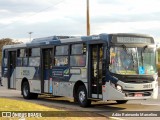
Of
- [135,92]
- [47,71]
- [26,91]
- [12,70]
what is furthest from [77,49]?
[12,70]

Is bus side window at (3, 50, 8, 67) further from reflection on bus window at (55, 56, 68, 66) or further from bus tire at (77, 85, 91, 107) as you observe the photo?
bus tire at (77, 85, 91, 107)

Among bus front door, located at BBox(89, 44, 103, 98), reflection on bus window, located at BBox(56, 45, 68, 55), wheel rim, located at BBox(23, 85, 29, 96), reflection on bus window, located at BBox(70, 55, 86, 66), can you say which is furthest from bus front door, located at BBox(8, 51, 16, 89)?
bus front door, located at BBox(89, 44, 103, 98)

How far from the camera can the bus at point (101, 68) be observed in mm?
17125

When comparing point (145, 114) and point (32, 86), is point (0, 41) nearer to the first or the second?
point (32, 86)

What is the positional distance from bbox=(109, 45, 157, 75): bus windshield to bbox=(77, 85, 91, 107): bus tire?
1.99 m

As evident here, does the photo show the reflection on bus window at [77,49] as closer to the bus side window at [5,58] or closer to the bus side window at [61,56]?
the bus side window at [61,56]

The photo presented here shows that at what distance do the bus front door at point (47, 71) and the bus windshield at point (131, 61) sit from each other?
17.1 ft

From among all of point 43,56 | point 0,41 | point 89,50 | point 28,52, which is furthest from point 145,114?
point 0,41

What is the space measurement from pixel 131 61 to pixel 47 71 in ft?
19.2

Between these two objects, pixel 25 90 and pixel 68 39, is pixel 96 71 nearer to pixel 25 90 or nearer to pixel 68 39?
pixel 68 39

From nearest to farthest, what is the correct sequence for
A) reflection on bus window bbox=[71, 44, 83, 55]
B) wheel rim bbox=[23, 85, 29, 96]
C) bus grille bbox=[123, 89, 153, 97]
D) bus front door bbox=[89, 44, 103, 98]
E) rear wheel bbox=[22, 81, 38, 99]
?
bus grille bbox=[123, 89, 153, 97] → bus front door bbox=[89, 44, 103, 98] → reflection on bus window bbox=[71, 44, 83, 55] → rear wheel bbox=[22, 81, 38, 99] → wheel rim bbox=[23, 85, 29, 96]

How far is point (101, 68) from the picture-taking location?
17.6 m

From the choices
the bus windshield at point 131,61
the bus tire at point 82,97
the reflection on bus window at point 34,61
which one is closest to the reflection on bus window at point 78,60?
the bus tire at point 82,97

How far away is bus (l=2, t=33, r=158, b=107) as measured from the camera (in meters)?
17.1
